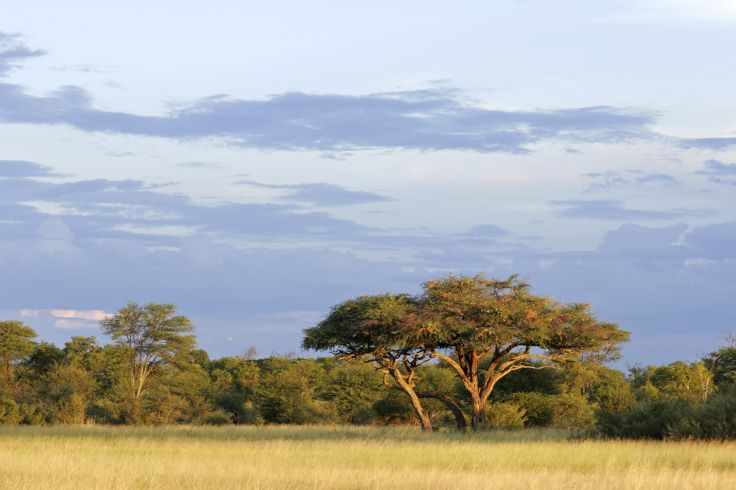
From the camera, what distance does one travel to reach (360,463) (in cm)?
2173

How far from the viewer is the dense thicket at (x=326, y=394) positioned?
35.4 m

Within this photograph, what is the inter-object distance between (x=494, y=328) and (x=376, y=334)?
4.46 m

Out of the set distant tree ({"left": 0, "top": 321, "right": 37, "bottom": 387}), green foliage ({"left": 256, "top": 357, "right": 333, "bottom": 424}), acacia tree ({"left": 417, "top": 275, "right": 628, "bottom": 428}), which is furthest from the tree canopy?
distant tree ({"left": 0, "top": 321, "right": 37, "bottom": 387})

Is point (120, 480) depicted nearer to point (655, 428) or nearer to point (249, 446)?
point (249, 446)

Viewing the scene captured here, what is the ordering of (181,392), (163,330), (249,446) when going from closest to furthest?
(249,446) < (181,392) < (163,330)

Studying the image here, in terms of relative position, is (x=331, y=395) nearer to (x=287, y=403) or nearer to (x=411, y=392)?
(x=287, y=403)

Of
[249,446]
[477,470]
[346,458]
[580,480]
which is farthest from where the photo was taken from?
[249,446]

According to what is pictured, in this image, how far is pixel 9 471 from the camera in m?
19.6

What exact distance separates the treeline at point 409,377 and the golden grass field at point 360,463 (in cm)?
517

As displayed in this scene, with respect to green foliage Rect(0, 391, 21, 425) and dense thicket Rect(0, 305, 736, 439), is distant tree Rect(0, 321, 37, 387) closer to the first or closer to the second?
dense thicket Rect(0, 305, 736, 439)

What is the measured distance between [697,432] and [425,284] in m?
12.2

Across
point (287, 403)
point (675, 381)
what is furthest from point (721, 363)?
point (287, 403)

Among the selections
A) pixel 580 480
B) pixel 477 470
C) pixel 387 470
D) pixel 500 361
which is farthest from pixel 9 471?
pixel 500 361

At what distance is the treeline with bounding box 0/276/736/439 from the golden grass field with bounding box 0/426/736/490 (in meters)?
5.17
